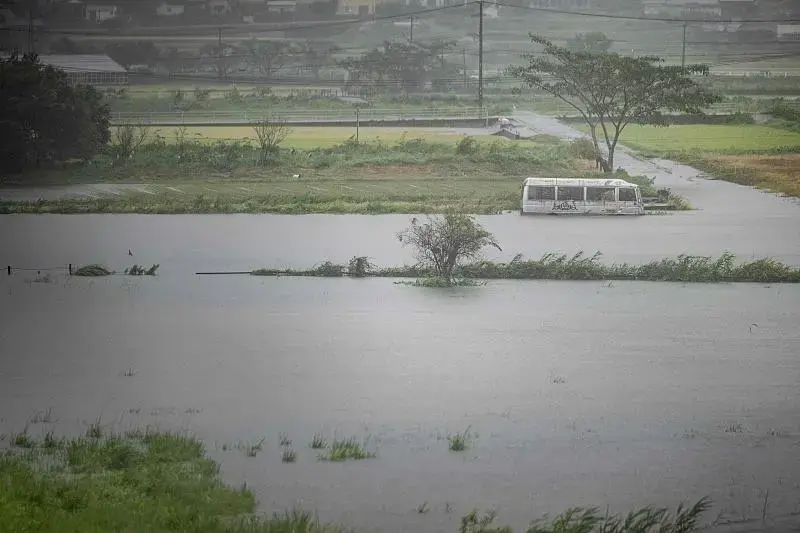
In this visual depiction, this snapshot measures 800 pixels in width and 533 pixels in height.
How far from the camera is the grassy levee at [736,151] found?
59.6 feet

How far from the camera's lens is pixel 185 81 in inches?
1061

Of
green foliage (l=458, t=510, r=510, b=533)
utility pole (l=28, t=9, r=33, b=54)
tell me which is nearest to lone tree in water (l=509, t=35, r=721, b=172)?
utility pole (l=28, t=9, r=33, b=54)

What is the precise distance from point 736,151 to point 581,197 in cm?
483

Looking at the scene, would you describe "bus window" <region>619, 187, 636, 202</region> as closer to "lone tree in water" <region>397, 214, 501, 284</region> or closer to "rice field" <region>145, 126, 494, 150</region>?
"lone tree in water" <region>397, 214, 501, 284</region>

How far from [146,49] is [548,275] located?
577 inches

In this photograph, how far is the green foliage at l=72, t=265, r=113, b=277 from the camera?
12469 mm

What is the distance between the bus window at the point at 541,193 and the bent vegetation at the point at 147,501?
32.4 feet

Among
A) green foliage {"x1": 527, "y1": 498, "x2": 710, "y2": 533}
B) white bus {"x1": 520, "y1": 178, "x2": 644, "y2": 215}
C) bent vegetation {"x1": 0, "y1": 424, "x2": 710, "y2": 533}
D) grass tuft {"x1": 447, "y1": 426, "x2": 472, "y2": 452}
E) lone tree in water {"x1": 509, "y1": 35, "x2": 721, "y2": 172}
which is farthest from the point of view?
lone tree in water {"x1": 509, "y1": 35, "x2": 721, "y2": 172}

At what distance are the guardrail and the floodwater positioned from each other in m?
9.96

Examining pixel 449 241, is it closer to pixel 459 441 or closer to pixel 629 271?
pixel 629 271

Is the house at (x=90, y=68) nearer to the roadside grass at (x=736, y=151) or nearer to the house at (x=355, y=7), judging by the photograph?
the house at (x=355, y=7)

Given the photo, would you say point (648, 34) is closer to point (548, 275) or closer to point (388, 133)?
point (388, 133)

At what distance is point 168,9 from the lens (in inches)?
865

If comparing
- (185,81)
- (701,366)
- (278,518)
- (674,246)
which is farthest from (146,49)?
(278,518)
